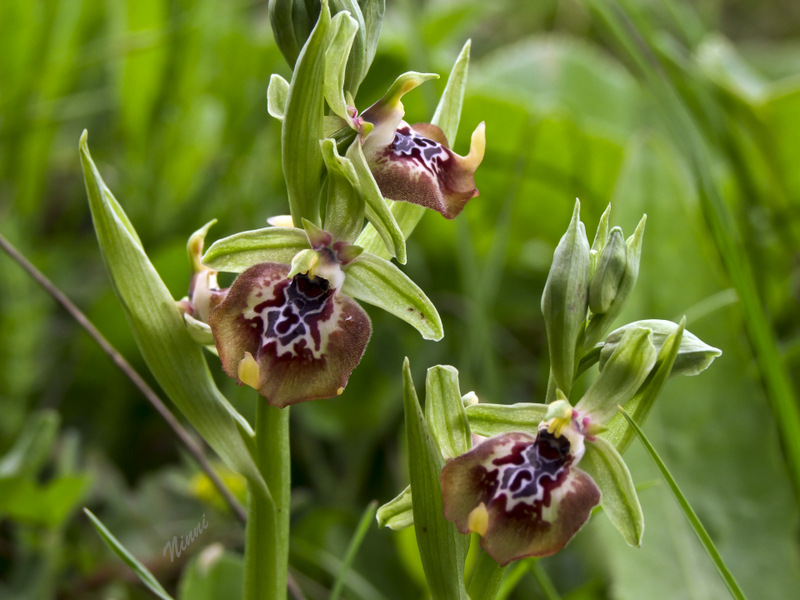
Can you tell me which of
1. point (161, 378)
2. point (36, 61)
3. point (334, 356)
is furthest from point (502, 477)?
point (36, 61)

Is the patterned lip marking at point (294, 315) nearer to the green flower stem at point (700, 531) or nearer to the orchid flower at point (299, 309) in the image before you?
the orchid flower at point (299, 309)

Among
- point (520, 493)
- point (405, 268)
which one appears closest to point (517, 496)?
point (520, 493)

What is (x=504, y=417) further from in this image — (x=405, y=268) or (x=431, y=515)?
(x=405, y=268)

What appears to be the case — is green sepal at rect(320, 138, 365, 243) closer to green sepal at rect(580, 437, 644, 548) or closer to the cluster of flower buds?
the cluster of flower buds

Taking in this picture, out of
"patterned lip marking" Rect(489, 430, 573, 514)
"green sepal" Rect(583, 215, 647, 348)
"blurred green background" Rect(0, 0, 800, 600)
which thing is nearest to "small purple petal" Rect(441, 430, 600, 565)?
"patterned lip marking" Rect(489, 430, 573, 514)

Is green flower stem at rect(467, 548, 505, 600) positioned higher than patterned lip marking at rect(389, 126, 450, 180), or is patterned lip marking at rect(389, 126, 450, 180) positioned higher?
patterned lip marking at rect(389, 126, 450, 180)

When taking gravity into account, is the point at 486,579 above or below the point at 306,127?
below
